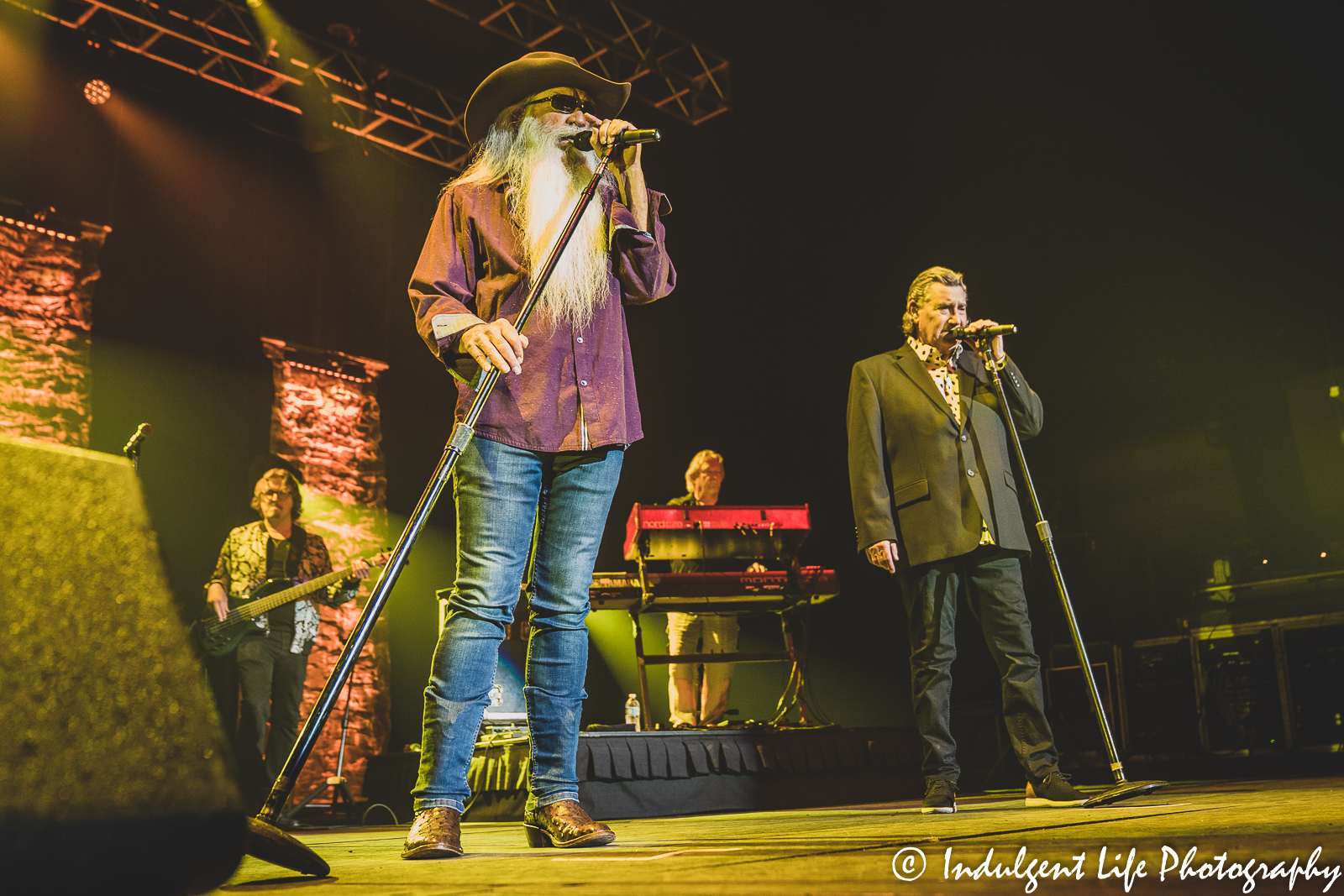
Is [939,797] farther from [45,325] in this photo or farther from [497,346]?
[45,325]

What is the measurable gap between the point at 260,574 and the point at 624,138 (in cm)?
413

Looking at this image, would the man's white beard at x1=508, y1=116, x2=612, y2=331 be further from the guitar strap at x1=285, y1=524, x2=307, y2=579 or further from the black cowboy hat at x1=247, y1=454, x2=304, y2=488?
the black cowboy hat at x1=247, y1=454, x2=304, y2=488

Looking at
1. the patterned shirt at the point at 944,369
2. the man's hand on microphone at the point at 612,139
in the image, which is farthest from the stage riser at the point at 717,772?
the man's hand on microphone at the point at 612,139

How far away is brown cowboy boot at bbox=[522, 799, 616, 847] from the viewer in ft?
Answer: 5.57

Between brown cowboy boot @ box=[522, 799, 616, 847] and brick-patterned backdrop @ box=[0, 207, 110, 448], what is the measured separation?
5619 mm

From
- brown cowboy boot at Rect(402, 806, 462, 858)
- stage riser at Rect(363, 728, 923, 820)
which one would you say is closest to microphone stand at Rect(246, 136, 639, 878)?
brown cowboy boot at Rect(402, 806, 462, 858)

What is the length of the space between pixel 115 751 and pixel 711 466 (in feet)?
17.9

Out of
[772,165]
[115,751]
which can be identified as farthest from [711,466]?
[115,751]

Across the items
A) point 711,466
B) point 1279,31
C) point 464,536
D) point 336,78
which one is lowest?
point 464,536

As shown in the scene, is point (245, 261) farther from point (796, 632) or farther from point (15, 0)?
point (796, 632)

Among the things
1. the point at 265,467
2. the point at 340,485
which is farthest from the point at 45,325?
the point at 340,485

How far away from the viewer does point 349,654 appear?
1463 millimetres

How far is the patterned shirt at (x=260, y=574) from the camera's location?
16.9 ft

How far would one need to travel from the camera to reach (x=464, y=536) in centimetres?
191
